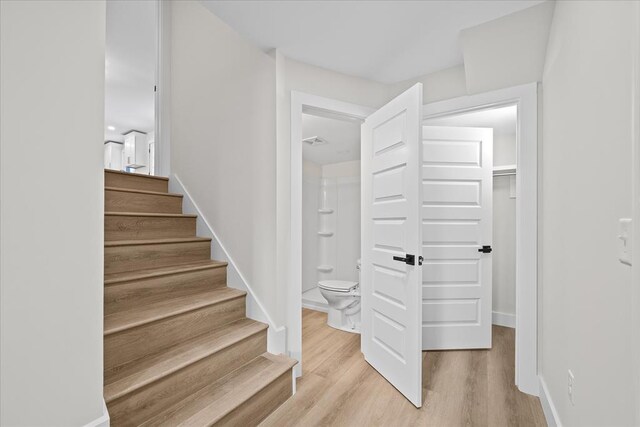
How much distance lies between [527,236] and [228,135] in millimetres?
2264

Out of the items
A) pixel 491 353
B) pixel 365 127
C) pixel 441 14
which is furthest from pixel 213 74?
pixel 491 353

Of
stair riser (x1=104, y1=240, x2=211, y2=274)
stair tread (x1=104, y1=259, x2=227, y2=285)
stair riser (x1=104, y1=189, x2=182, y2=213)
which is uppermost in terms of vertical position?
stair riser (x1=104, y1=189, x2=182, y2=213)

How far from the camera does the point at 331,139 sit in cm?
372

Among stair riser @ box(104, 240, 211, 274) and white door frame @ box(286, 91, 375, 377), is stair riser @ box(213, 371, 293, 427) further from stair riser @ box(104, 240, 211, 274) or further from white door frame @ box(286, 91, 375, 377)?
stair riser @ box(104, 240, 211, 274)

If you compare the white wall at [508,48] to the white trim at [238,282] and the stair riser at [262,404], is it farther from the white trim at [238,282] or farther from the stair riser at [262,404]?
the stair riser at [262,404]

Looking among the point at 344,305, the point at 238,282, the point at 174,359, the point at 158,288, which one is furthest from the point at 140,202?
the point at 344,305

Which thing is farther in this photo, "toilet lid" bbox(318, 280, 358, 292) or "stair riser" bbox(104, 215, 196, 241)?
"toilet lid" bbox(318, 280, 358, 292)

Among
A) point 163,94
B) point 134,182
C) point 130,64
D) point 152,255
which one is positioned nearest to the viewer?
point 152,255

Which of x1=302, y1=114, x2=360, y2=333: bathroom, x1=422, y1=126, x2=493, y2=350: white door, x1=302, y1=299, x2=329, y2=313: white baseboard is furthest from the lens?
x1=302, y1=114, x2=360, y2=333: bathroom

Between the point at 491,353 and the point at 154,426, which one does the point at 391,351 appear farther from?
the point at 154,426

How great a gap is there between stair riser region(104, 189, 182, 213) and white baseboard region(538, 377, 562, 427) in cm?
290

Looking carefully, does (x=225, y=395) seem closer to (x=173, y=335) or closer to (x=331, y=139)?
(x=173, y=335)

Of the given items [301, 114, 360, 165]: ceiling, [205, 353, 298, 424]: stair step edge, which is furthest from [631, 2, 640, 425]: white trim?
[301, 114, 360, 165]: ceiling

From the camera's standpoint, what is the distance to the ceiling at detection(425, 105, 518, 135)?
8.99 feet
